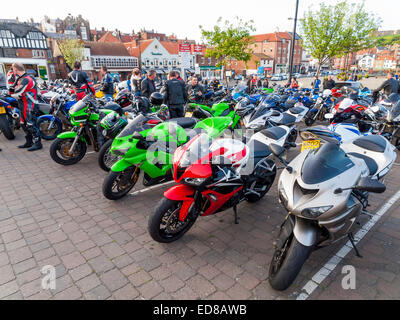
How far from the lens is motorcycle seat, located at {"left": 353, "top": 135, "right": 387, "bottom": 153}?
11.1 ft

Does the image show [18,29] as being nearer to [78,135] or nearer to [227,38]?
[227,38]

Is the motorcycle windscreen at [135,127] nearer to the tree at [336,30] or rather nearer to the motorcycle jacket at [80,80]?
the motorcycle jacket at [80,80]

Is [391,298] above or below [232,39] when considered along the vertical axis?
below

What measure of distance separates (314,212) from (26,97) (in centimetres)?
748

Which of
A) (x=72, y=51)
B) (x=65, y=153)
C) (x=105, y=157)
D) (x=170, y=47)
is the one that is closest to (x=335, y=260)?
(x=105, y=157)

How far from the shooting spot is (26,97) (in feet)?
22.2

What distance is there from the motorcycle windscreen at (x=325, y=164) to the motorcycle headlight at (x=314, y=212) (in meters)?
0.23

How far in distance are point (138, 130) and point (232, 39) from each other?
17407 mm

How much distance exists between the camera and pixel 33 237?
347cm

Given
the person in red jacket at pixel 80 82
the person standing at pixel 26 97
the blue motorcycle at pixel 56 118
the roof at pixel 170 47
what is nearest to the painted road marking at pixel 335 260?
the blue motorcycle at pixel 56 118

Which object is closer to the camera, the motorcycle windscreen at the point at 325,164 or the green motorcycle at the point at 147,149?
the motorcycle windscreen at the point at 325,164

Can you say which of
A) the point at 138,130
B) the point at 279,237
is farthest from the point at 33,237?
the point at 279,237

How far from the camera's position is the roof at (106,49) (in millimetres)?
53938
